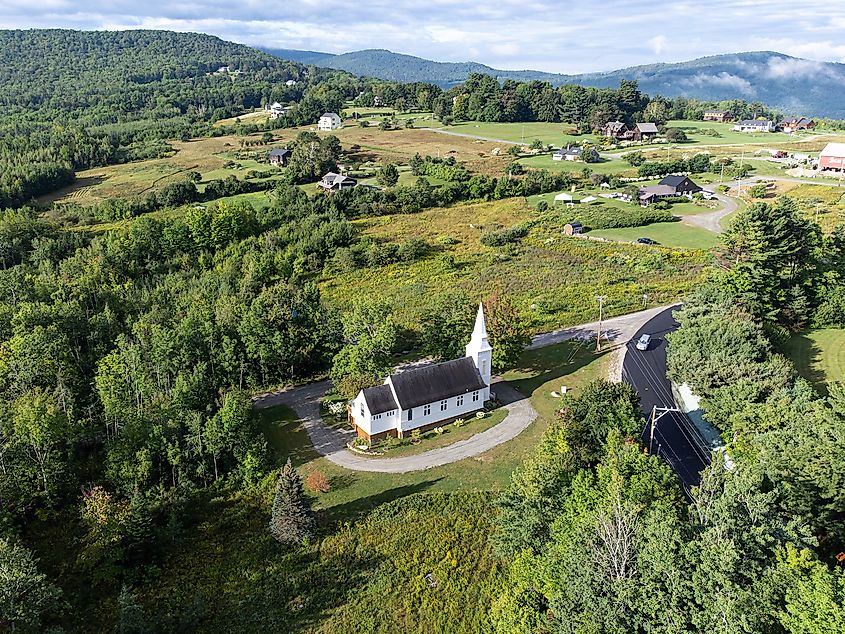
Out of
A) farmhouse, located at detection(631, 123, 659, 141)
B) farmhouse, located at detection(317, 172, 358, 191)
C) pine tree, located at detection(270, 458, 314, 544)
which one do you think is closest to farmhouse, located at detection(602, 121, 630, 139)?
farmhouse, located at detection(631, 123, 659, 141)

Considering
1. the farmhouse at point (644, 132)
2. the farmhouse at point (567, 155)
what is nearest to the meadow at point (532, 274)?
the farmhouse at point (567, 155)

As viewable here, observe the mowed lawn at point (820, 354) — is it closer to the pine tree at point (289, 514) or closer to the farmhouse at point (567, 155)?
the pine tree at point (289, 514)

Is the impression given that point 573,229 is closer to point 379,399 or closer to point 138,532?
point 379,399

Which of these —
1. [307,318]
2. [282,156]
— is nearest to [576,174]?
[282,156]

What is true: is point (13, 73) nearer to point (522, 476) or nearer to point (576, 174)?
point (576, 174)

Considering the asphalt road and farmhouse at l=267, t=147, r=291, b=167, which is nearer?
the asphalt road

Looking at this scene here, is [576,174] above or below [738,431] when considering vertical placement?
above

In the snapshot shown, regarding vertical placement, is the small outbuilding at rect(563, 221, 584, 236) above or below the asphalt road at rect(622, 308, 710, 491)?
above

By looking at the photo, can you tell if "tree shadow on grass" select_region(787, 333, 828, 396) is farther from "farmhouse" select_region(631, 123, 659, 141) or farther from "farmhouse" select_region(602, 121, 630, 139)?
"farmhouse" select_region(602, 121, 630, 139)
